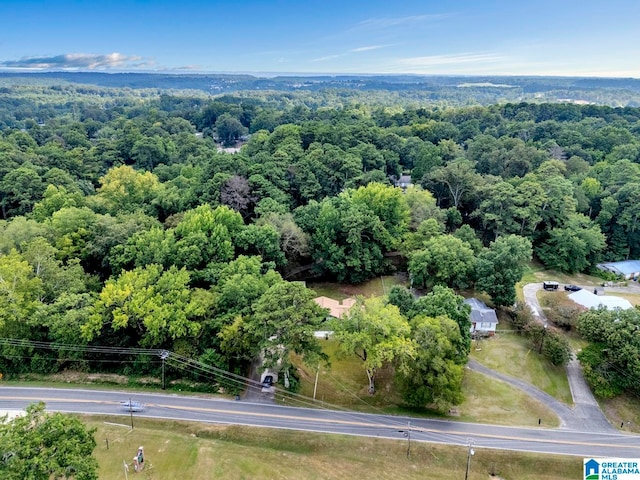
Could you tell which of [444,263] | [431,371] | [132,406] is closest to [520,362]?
[444,263]

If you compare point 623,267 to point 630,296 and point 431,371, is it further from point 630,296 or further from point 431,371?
point 431,371

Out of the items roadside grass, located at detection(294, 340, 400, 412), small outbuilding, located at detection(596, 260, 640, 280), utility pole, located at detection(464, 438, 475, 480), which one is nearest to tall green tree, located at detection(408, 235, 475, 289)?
roadside grass, located at detection(294, 340, 400, 412)

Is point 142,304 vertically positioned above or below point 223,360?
above

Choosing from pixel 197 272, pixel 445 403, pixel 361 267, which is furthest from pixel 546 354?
pixel 197 272

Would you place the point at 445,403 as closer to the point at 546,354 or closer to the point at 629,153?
the point at 546,354

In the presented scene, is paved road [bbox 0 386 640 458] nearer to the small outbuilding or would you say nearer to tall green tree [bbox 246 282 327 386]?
tall green tree [bbox 246 282 327 386]

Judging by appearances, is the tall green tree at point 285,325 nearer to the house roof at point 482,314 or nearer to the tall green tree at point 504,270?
the house roof at point 482,314
